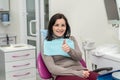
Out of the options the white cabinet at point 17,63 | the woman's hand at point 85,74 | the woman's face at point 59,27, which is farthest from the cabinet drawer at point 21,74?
the woman's hand at point 85,74

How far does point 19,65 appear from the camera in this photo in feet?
9.94

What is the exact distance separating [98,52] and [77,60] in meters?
0.22

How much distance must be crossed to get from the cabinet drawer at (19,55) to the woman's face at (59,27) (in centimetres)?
106

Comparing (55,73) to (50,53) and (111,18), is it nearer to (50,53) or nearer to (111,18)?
(50,53)

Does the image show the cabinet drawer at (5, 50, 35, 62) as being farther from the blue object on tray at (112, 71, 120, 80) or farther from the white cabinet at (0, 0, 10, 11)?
the blue object on tray at (112, 71, 120, 80)

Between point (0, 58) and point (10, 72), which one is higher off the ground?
point (0, 58)

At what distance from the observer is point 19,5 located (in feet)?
13.9

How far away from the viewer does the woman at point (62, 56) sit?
1.93m

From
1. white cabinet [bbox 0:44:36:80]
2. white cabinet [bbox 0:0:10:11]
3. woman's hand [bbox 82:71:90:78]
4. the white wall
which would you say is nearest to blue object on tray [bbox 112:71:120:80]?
woman's hand [bbox 82:71:90:78]

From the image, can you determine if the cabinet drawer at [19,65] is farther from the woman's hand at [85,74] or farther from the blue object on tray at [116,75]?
the blue object on tray at [116,75]

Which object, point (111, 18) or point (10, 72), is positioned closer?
point (111, 18)

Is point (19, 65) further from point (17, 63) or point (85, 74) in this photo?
point (85, 74)

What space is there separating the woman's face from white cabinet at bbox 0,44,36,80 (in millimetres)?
1060

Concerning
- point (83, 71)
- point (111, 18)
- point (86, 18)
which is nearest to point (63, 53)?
point (83, 71)
